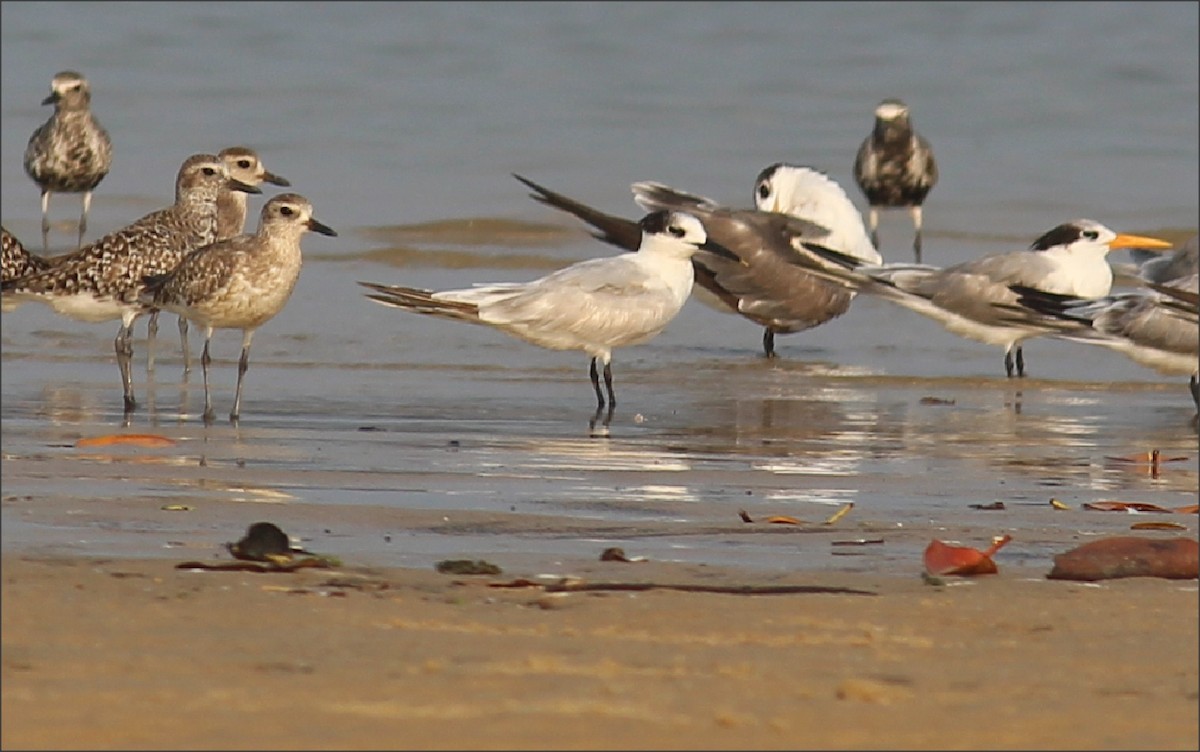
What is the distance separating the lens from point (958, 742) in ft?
11.1

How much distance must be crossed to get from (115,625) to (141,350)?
612 centimetres

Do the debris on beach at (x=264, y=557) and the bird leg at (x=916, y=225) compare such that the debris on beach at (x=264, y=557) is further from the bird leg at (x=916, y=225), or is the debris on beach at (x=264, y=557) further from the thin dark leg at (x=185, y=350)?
the bird leg at (x=916, y=225)

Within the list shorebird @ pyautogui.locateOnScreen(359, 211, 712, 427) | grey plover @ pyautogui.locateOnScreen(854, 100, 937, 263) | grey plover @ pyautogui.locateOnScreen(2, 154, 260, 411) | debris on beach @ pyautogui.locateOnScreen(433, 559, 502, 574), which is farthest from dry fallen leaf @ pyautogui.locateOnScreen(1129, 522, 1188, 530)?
grey plover @ pyautogui.locateOnScreen(854, 100, 937, 263)

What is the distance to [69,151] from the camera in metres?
14.9

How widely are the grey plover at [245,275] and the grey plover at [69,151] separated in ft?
21.2

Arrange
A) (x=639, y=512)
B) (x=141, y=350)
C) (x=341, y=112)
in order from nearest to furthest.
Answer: (x=639, y=512) → (x=141, y=350) → (x=341, y=112)

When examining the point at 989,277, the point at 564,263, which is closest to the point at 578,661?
the point at 989,277

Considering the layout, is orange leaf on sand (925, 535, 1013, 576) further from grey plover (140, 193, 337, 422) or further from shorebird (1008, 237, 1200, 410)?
shorebird (1008, 237, 1200, 410)

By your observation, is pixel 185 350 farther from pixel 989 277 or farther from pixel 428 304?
pixel 989 277

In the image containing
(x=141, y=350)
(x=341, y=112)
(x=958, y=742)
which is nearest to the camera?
(x=958, y=742)

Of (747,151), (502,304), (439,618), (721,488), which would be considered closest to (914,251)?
(747,151)

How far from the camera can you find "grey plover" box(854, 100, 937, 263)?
15.6 m

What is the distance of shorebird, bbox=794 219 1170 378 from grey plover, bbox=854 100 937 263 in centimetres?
466

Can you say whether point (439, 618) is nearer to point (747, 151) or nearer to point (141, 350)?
point (141, 350)
